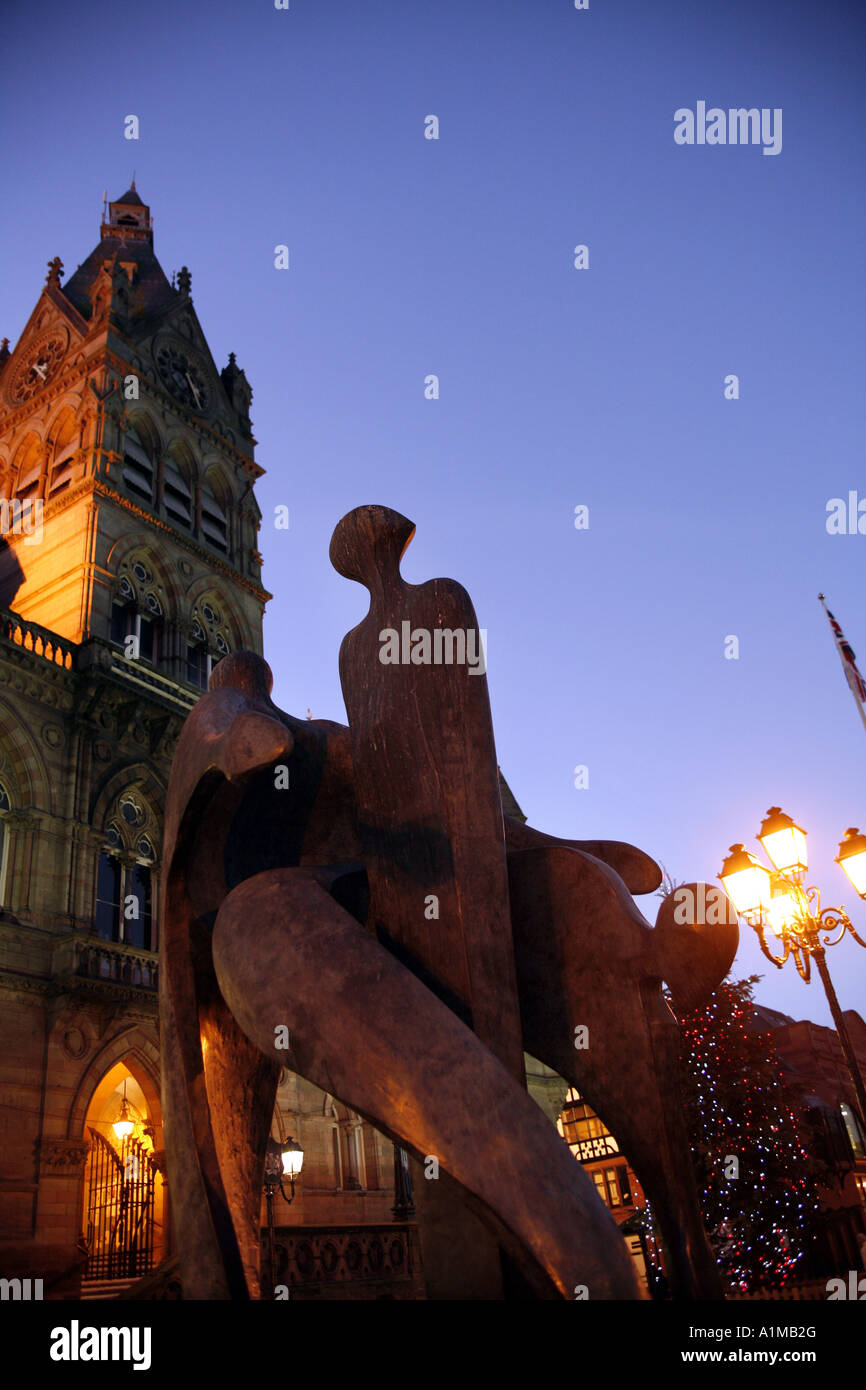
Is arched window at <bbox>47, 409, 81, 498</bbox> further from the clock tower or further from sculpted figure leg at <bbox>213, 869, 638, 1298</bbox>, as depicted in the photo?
sculpted figure leg at <bbox>213, 869, 638, 1298</bbox>

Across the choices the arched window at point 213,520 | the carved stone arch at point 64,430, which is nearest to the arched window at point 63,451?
the carved stone arch at point 64,430

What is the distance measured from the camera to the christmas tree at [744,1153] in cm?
1469

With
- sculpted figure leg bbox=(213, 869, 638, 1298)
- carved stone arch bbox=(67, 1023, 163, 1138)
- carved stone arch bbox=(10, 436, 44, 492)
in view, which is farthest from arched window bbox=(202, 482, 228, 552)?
sculpted figure leg bbox=(213, 869, 638, 1298)

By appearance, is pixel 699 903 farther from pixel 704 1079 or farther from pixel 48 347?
pixel 48 347

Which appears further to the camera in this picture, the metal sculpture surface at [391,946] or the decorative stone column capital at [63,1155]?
the decorative stone column capital at [63,1155]

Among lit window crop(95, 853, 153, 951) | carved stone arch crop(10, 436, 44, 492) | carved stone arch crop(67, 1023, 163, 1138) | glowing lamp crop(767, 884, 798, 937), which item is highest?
carved stone arch crop(10, 436, 44, 492)

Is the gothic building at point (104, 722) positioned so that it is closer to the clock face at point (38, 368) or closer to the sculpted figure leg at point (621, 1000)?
the clock face at point (38, 368)

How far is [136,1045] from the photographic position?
18234 mm

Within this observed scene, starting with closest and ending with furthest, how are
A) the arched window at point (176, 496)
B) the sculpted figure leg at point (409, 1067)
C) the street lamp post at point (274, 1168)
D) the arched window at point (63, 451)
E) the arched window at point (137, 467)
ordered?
1. the sculpted figure leg at point (409, 1067)
2. the street lamp post at point (274, 1168)
3. the arched window at point (63, 451)
4. the arched window at point (137, 467)
5. the arched window at point (176, 496)

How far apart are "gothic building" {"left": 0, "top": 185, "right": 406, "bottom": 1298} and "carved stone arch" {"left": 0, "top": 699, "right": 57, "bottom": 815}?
39mm

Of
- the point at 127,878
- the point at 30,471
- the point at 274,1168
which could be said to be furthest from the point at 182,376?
the point at 274,1168

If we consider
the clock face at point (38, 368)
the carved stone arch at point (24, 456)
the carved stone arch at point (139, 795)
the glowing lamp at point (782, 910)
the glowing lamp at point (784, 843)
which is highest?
the clock face at point (38, 368)

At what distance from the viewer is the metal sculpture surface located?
13.4 ft

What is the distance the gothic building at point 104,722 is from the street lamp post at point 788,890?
781 cm
